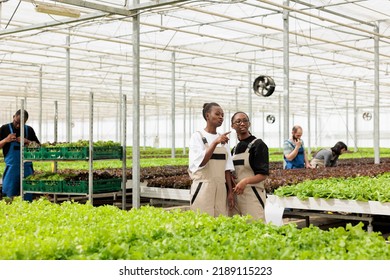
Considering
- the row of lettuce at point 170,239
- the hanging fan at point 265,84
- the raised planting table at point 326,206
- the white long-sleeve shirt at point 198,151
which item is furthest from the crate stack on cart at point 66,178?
the hanging fan at point 265,84

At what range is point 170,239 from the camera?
344 centimetres

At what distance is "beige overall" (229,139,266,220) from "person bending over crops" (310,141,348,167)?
17.2ft

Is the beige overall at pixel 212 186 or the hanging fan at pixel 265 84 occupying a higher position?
the hanging fan at pixel 265 84

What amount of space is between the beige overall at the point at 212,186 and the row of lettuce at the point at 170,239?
805 mm

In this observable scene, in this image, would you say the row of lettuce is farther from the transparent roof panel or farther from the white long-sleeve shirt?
the transparent roof panel

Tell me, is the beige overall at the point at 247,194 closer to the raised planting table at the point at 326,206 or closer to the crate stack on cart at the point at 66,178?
the raised planting table at the point at 326,206

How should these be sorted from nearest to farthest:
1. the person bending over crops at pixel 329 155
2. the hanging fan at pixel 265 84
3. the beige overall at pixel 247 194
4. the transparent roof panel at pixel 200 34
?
the beige overall at pixel 247 194
the person bending over crops at pixel 329 155
the transparent roof panel at pixel 200 34
the hanging fan at pixel 265 84

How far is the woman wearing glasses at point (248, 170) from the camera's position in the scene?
5.14m

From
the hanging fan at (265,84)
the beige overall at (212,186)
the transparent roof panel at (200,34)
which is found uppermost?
the transparent roof panel at (200,34)


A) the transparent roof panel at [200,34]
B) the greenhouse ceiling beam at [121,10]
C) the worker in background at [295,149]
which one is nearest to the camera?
the greenhouse ceiling beam at [121,10]

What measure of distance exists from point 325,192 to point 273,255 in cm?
406

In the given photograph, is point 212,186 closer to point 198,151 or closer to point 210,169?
point 210,169

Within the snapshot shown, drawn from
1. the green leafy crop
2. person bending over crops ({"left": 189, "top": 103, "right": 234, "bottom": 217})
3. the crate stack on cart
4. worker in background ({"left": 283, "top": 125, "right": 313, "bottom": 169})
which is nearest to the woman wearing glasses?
person bending over crops ({"left": 189, "top": 103, "right": 234, "bottom": 217})
